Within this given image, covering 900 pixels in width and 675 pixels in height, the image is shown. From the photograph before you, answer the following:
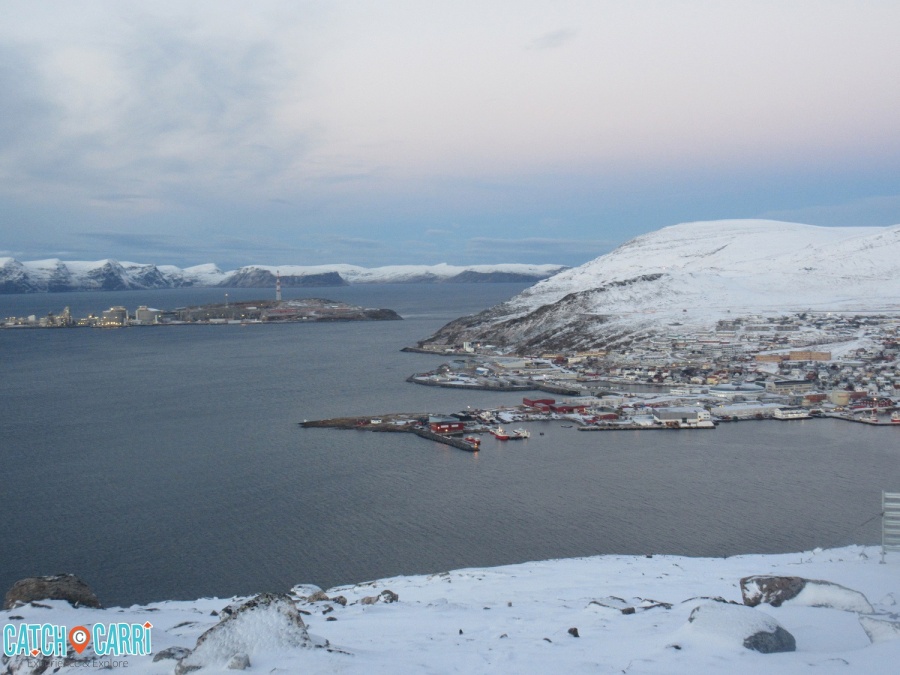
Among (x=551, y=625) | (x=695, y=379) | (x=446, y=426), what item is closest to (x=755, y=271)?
(x=695, y=379)

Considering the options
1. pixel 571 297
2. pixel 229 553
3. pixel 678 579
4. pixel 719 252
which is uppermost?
pixel 719 252

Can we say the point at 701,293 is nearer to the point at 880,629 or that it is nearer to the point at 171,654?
the point at 880,629

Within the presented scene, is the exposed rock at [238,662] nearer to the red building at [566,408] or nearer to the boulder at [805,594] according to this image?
the boulder at [805,594]

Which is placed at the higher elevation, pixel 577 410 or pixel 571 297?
pixel 571 297

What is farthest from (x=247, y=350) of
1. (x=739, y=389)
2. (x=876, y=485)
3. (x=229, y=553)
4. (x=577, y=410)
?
(x=876, y=485)

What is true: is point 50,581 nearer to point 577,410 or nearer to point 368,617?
point 368,617

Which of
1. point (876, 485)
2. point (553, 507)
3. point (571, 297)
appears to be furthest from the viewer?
point (571, 297)

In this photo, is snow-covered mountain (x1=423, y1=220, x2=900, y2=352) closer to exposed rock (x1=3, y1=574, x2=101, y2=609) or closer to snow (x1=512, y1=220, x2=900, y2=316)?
snow (x1=512, y1=220, x2=900, y2=316)
